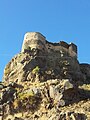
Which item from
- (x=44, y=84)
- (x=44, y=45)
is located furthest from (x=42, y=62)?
(x=44, y=84)

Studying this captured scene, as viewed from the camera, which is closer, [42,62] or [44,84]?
[44,84]

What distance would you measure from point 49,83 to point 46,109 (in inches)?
183

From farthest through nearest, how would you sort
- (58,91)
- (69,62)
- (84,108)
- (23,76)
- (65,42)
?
(65,42), (69,62), (23,76), (58,91), (84,108)

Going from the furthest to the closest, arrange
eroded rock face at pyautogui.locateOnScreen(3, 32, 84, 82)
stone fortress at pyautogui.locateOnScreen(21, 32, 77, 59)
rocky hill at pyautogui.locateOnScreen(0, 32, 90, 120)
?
stone fortress at pyautogui.locateOnScreen(21, 32, 77, 59)
eroded rock face at pyautogui.locateOnScreen(3, 32, 84, 82)
rocky hill at pyautogui.locateOnScreen(0, 32, 90, 120)

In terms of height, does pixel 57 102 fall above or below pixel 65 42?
below

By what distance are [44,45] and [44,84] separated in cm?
1380

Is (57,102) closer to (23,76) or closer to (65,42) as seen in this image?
(23,76)

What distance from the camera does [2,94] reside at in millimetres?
46312

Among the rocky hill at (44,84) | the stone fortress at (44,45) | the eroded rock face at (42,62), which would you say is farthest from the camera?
the stone fortress at (44,45)

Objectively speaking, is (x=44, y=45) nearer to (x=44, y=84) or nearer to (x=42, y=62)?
(x=42, y=62)

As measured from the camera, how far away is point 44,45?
2351 inches

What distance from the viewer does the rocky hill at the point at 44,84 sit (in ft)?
140

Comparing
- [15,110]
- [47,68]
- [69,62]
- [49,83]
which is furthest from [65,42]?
[15,110]

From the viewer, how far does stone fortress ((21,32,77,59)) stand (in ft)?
193
